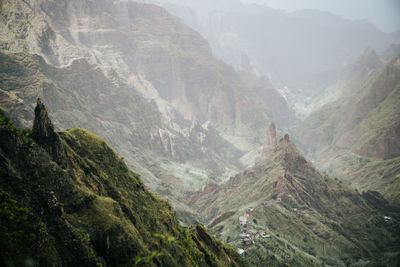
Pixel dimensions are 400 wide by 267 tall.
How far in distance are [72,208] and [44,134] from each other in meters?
6.49

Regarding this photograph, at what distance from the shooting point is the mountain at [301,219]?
7088 cm

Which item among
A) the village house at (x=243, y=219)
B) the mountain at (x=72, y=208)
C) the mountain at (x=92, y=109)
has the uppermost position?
the mountain at (x=72, y=208)

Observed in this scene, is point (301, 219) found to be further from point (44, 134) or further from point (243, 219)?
point (44, 134)

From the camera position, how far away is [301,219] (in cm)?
8819

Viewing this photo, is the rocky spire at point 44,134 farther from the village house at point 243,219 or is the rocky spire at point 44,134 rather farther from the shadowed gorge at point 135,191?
the village house at point 243,219

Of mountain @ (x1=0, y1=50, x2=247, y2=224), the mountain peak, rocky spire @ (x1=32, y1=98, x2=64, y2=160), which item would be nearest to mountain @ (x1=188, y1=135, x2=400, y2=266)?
mountain @ (x1=0, y1=50, x2=247, y2=224)

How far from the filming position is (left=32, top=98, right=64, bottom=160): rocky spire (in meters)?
25.2

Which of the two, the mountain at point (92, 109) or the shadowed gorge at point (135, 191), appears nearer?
the shadowed gorge at point (135, 191)

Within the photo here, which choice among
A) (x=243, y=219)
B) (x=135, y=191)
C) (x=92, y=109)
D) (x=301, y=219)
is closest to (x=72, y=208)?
(x=135, y=191)

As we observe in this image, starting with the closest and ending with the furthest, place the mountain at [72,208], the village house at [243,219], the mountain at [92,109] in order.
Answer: the mountain at [72,208] → the village house at [243,219] → the mountain at [92,109]

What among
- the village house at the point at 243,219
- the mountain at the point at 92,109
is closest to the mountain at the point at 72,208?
the village house at the point at 243,219

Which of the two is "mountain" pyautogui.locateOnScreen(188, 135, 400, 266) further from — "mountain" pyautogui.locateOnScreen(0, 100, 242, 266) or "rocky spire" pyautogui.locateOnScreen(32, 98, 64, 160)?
"rocky spire" pyautogui.locateOnScreen(32, 98, 64, 160)

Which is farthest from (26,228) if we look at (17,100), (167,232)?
(17,100)

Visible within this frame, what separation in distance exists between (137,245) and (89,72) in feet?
580
